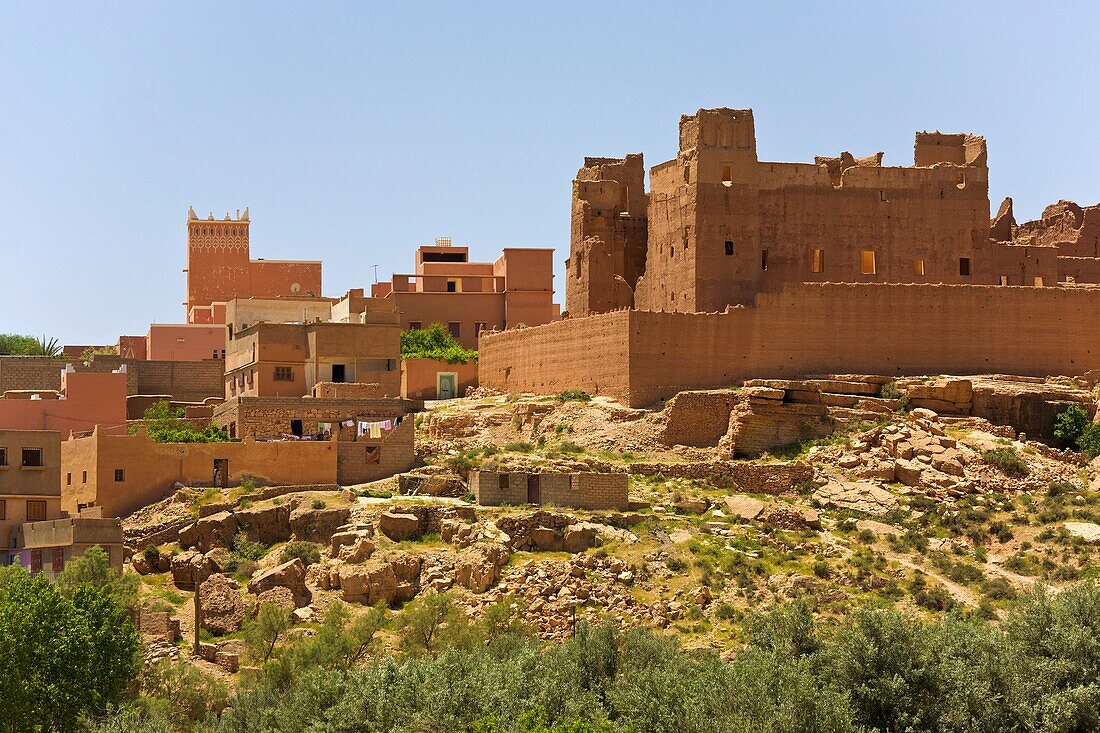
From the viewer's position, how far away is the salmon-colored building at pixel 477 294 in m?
72.1

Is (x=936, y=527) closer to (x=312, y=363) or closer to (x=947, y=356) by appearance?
(x=947, y=356)

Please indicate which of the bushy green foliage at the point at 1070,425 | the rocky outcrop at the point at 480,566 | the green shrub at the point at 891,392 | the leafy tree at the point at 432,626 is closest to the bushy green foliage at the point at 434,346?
the green shrub at the point at 891,392

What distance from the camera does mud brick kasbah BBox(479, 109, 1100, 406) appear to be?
56094 millimetres

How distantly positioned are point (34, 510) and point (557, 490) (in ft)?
37.5

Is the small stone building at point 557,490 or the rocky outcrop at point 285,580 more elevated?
the small stone building at point 557,490

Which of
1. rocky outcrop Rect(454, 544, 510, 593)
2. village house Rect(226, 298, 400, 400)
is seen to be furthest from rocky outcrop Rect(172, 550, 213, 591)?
village house Rect(226, 298, 400, 400)

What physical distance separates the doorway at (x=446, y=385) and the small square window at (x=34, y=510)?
1773 centimetres

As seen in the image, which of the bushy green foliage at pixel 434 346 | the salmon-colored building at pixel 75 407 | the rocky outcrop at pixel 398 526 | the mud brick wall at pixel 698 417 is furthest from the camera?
the bushy green foliage at pixel 434 346

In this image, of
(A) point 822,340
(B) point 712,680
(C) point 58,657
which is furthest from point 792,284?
(C) point 58,657

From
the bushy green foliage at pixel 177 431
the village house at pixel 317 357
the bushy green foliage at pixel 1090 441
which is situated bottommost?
the bushy green foliage at pixel 1090 441

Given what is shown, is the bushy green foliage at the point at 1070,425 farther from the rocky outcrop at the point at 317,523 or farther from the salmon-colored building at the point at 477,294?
the salmon-colored building at the point at 477,294

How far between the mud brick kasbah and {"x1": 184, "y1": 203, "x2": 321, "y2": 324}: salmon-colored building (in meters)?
15.9

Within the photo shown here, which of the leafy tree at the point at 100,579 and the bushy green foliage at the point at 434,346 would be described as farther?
the bushy green foliage at the point at 434,346

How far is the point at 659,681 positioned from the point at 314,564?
1005cm
